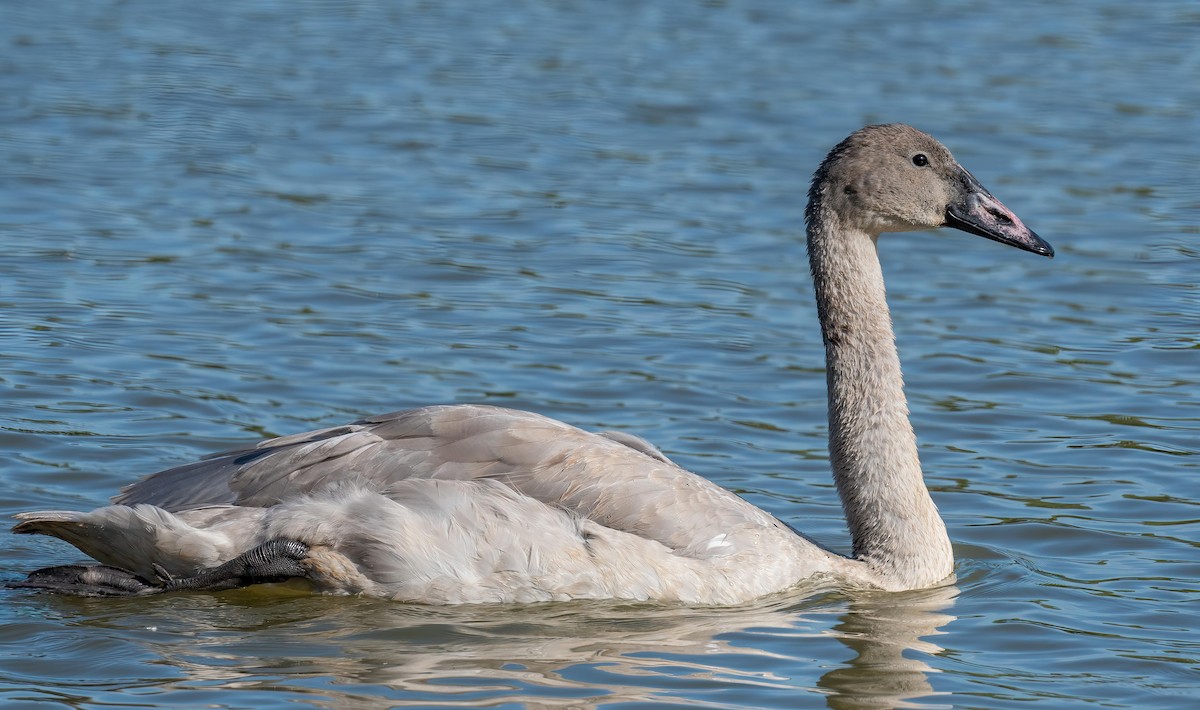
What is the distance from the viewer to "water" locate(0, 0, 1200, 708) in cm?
796

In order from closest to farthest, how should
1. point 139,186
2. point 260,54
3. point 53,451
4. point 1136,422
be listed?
point 53,451 → point 1136,422 → point 139,186 → point 260,54

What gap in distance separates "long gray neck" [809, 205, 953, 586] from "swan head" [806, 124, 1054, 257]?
0.10m

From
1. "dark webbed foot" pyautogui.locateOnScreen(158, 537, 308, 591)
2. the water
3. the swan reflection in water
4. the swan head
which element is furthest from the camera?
the swan head

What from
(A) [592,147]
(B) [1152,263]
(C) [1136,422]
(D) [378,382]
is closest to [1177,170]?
(B) [1152,263]

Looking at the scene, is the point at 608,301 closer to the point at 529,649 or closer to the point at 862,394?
the point at 862,394

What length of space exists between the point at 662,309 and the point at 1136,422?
3563 mm

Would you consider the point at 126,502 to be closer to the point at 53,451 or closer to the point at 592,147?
the point at 53,451

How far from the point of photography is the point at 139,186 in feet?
52.1

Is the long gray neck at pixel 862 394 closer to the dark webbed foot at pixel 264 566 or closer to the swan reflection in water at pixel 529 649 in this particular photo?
the swan reflection in water at pixel 529 649

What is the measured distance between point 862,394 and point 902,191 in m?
1.02

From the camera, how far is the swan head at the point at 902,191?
9430 millimetres

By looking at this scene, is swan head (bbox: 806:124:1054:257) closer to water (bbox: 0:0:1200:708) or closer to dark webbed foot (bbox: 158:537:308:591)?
water (bbox: 0:0:1200:708)

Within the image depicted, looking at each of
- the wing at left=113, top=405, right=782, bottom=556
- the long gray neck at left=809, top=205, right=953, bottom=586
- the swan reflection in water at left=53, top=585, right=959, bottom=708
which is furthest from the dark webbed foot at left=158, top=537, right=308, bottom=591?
the long gray neck at left=809, top=205, right=953, bottom=586

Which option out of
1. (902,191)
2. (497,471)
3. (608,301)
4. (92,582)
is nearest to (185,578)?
(92,582)
